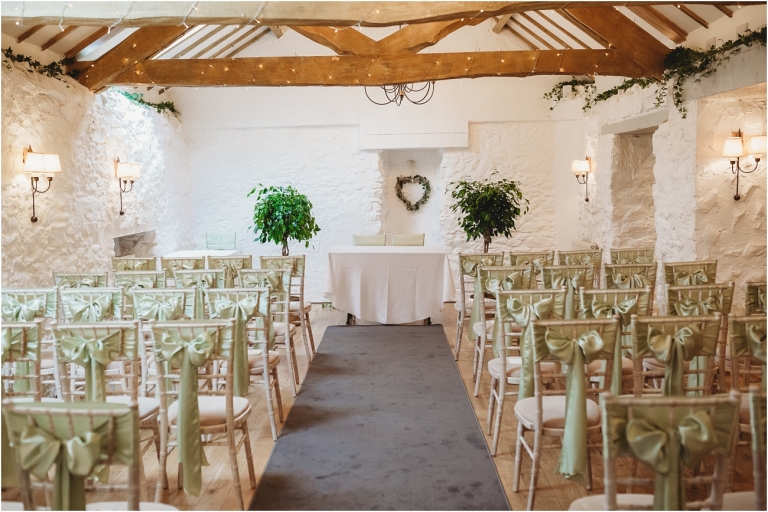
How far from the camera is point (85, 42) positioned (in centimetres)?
604

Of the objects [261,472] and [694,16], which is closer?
[261,472]

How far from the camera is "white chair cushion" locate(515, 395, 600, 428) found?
9.79ft

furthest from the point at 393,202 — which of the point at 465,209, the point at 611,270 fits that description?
the point at 611,270

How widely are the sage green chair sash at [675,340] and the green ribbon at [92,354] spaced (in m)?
2.24

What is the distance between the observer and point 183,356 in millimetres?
2814

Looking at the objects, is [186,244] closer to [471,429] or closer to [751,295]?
[471,429]

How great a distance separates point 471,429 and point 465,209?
386 cm

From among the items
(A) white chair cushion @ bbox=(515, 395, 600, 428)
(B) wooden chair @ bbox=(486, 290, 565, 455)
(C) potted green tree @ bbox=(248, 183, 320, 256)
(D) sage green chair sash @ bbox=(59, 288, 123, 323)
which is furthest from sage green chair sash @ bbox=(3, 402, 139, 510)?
(C) potted green tree @ bbox=(248, 183, 320, 256)

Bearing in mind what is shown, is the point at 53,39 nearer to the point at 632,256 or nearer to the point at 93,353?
the point at 93,353

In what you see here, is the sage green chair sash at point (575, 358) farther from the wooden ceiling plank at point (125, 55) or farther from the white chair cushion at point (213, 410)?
the wooden ceiling plank at point (125, 55)

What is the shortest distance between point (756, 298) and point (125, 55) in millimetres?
5643

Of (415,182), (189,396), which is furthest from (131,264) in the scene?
(415,182)

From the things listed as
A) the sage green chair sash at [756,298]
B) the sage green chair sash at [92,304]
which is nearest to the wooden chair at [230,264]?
the sage green chair sash at [92,304]

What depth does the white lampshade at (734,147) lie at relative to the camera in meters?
5.85
